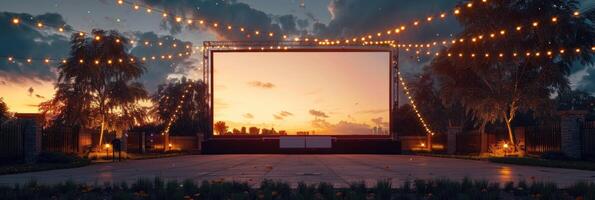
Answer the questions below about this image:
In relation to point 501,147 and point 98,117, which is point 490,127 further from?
point 98,117

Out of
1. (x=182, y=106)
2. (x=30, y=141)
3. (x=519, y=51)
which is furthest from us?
(x=182, y=106)

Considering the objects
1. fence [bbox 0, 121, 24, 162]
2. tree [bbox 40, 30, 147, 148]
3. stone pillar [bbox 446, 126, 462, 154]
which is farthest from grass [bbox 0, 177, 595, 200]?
stone pillar [bbox 446, 126, 462, 154]

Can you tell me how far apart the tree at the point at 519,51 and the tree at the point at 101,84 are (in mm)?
18382

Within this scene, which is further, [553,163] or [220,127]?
[220,127]

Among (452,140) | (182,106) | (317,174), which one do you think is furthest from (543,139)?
(182,106)

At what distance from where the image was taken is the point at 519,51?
106ft

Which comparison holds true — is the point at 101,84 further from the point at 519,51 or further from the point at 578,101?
the point at 578,101

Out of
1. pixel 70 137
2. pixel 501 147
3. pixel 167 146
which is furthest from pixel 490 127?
→ pixel 70 137

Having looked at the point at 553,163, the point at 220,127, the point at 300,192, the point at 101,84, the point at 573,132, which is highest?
the point at 101,84

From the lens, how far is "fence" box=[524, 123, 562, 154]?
28203 mm

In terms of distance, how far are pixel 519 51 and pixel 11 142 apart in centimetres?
2358

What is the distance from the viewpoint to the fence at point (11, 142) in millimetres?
24500

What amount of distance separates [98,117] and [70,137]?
20.8 ft

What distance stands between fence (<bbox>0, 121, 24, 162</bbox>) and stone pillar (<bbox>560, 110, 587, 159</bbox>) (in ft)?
71.0
